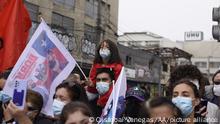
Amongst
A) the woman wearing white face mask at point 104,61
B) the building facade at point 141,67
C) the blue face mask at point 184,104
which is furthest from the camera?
the building facade at point 141,67

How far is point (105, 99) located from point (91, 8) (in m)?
22.3

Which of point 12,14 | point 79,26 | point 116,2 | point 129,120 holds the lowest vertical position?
point 129,120

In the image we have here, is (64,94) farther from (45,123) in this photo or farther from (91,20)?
(91,20)

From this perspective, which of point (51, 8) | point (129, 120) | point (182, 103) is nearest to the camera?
point (182, 103)

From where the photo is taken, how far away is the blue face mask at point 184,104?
3432mm

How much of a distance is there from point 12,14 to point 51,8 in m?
17.0

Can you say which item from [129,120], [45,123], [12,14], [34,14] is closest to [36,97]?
[45,123]

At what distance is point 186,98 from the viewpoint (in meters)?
3.52

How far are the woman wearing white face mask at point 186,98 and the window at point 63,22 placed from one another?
18.2m

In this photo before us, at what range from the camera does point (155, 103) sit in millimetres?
2932

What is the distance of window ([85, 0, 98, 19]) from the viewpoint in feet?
85.2

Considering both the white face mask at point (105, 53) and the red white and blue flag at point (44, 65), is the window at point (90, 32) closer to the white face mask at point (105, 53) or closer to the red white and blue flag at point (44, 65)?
the white face mask at point (105, 53)

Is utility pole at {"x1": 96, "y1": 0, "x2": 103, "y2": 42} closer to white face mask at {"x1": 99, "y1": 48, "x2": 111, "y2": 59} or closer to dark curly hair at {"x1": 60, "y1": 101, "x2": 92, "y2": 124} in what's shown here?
white face mask at {"x1": 99, "y1": 48, "x2": 111, "y2": 59}

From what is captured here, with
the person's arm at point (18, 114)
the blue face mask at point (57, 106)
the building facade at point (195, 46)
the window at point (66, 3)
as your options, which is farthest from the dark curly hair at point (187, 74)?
the building facade at point (195, 46)
